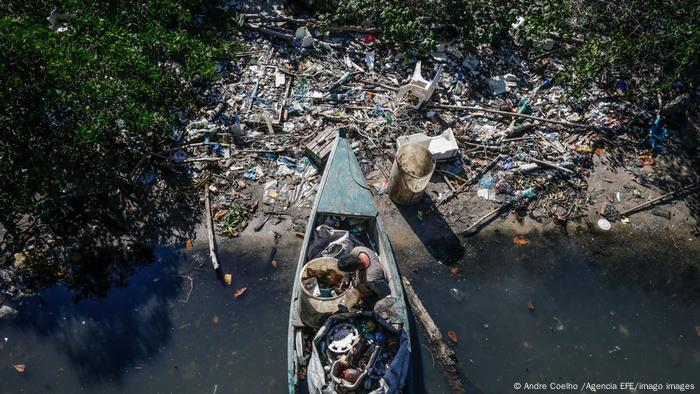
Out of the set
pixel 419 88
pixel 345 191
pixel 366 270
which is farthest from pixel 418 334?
pixel 419 88

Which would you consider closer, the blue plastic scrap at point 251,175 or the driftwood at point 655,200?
the blue plastic scrap at point 251,175

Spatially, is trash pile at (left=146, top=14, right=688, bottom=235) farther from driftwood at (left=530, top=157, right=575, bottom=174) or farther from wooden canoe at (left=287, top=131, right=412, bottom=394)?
wooden canoe at (left=287, top=131, right=412, bottom=394)

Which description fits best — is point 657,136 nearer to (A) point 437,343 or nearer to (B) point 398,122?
(B) point 398,122

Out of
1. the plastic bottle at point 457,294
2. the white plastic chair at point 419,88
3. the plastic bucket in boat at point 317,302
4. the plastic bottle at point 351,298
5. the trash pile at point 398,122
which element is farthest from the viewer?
the white plastic chair at point 419,88

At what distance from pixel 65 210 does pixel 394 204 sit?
19.9 feet

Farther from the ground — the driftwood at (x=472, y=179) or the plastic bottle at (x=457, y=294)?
the driftwood at (x=472, y=179)

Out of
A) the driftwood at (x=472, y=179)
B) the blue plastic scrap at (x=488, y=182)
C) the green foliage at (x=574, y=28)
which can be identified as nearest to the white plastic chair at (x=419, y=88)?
the green foliage at (x=574, y=28)

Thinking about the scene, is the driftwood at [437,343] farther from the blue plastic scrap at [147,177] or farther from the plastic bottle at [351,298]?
the blue plastic scrap at [147,177]

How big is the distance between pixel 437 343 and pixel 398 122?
450 cm

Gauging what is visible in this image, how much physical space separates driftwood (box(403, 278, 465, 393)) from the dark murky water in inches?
6.1

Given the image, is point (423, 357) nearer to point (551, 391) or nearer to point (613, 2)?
point (551, 391)

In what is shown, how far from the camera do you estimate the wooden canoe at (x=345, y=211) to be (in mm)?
6891

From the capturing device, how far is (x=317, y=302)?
654 cm

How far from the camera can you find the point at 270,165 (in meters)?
9.38
